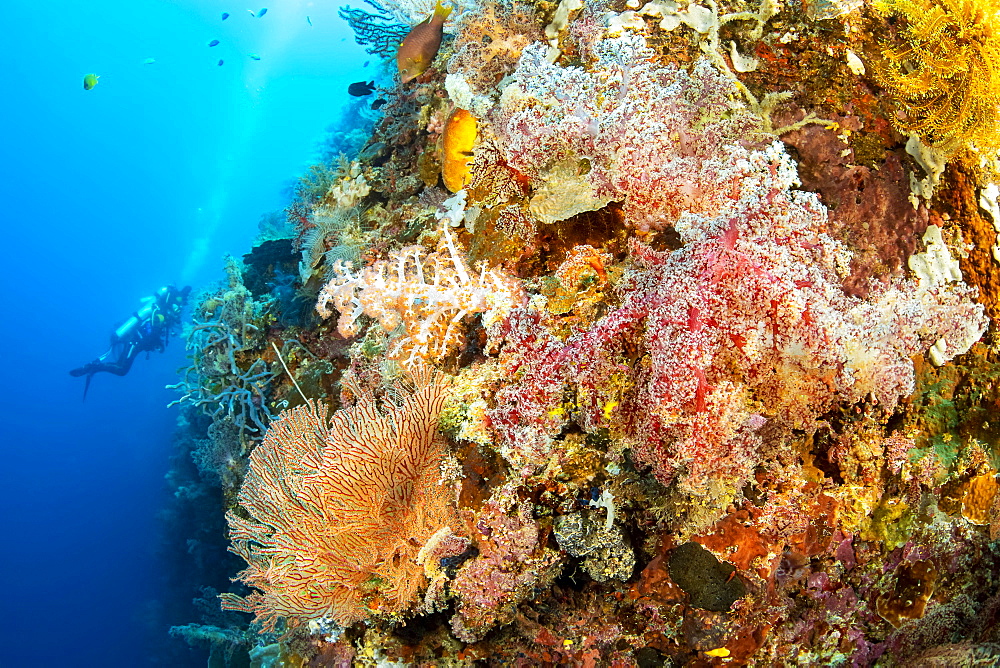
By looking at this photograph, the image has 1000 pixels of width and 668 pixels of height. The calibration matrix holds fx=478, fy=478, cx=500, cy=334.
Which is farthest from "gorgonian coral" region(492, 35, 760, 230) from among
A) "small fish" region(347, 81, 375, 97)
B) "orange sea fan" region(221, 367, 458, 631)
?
"small fish" region(347, 81, 375, 97)

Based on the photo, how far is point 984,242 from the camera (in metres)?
2.62

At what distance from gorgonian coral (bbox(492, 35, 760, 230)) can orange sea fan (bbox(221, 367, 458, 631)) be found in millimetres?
1552

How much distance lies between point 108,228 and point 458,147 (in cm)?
8892

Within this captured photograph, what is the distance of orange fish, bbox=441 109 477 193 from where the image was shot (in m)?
3.51

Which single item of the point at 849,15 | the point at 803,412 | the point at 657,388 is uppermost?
the point at 849,15

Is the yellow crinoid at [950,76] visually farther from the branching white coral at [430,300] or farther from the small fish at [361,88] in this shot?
the small fish at [361,88]

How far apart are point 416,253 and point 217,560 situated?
13733 mm

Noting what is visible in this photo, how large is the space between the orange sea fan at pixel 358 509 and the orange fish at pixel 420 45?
325cm

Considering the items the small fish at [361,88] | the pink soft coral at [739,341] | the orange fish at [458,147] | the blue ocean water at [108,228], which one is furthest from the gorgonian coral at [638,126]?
the blue ocean water at [108,228]

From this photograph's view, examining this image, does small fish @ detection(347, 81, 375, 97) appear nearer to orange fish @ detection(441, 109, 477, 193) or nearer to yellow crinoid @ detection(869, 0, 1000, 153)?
orange fish @ detection(441, 109, 477, 193)

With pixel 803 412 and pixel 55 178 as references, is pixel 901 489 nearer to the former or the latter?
pixel 803 412

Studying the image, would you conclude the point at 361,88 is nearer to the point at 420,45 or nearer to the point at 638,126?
the point at 420,45

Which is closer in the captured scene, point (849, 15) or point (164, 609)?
point (849, 15)

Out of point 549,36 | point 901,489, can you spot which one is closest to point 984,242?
point 901,489
